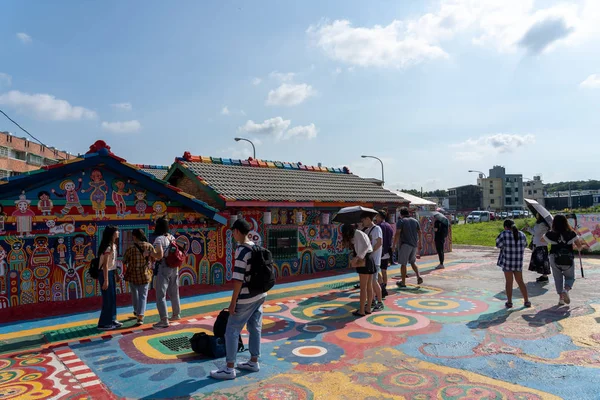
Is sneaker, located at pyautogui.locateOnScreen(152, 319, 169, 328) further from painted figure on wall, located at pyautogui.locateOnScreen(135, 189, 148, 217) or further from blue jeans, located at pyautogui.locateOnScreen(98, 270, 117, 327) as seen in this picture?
painted figure on wall, located at pyautogui.locateOnScreen(135, 189, 148, 217)

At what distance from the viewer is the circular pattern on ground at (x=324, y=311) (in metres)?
7.85

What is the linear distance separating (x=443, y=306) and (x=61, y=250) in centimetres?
813

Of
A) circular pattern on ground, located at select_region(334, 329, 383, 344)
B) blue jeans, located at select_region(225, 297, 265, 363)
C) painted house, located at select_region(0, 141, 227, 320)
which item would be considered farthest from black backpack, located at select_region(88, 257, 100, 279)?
circular pattern on ground, located at select_region(334, 329, 383, 344)

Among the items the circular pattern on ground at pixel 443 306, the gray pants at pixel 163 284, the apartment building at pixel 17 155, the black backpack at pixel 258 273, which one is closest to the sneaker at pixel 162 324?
the gray pants at pixel 163 284

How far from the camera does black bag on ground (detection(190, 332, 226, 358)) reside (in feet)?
18.6

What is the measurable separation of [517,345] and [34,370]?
21.2 feet

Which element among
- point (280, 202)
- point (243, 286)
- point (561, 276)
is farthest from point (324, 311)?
point (280, 202)

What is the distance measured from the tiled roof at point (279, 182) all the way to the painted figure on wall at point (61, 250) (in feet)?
12.9

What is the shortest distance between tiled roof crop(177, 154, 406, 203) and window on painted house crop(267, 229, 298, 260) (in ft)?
3.55

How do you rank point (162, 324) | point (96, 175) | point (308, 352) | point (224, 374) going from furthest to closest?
point (96, 175) → point (162, 324) → point (308, 352) → point (224, 374)

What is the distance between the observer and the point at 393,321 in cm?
740

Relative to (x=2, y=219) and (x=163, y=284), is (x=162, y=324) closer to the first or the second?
(x=163, y=284)

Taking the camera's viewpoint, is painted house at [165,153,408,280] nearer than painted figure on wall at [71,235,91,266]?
No

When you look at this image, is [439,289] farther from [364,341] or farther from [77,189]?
[77,189]
